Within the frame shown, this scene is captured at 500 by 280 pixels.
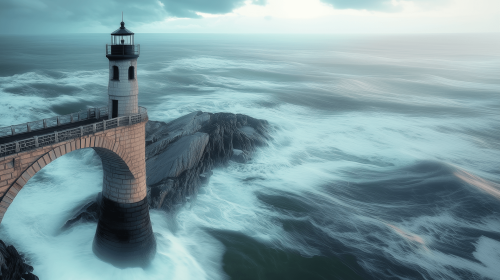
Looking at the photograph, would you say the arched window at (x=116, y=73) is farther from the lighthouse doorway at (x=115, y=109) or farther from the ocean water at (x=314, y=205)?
the ocean water at (x=314, y=205)

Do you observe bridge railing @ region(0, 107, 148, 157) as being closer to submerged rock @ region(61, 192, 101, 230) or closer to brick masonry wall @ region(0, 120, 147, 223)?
brick masonry wall @ region(0, 120, 147, 223)

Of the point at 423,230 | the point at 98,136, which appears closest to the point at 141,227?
the point at 98,136

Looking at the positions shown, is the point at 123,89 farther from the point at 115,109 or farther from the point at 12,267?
the point at 12,267

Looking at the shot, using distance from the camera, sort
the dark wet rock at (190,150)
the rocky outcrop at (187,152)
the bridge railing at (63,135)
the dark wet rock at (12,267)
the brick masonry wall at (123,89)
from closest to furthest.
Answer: the bridge railing at (63,135), the dark wet rock at (12,267), the brick masonry wall at (123,89), the rocky outcrop at (187,152), the dark wet rock at (190,150)

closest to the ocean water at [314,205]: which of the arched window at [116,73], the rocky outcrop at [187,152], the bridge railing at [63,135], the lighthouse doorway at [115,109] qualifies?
the rocky outcrop at [187,152]

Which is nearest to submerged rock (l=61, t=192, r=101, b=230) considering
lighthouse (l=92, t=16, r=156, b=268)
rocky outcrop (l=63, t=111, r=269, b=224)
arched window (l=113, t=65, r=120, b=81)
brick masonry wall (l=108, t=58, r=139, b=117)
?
rocky outcrop (l=63, t=111, r=269, b=224)

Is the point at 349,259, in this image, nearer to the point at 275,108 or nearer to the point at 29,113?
the point at 275,108
